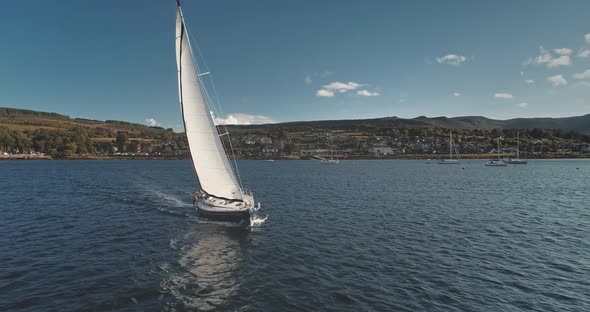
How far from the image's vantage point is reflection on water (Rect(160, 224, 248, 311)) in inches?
655

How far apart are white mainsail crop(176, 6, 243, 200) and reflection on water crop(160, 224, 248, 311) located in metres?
4.78

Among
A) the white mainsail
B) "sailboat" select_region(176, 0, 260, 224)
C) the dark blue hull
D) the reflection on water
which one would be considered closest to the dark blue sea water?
the reflection on water

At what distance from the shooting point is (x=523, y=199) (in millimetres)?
53406

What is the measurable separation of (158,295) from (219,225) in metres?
15.9

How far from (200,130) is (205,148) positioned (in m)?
1.90

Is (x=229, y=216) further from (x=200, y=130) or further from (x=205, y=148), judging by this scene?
(x=200, y=130)

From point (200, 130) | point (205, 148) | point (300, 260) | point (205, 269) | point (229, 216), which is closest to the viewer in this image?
point (205, 269)

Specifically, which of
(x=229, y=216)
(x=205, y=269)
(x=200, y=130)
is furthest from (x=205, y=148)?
(x=205, y=269)

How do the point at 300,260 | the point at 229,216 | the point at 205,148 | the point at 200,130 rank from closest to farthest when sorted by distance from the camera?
the point at 300,260
the point at 200,130
the point at 205,148
the point at 229,216

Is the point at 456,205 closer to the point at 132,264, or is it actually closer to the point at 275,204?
the point at 275,204

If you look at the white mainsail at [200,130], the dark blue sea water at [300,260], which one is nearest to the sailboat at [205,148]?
the white mainsail at [200,130]

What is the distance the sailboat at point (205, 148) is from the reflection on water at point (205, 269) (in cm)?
226

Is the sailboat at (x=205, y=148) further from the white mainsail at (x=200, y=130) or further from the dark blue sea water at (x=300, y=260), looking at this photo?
the dark blue sea water at (x=300, y=260)

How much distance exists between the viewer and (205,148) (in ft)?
98.7
